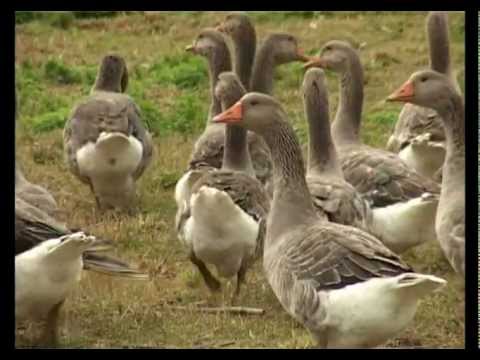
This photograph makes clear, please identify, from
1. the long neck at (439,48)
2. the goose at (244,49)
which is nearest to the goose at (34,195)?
the goose at (244,49)

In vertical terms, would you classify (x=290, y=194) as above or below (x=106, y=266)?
above

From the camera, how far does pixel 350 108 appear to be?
29.2 ft

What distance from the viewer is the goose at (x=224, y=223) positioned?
22.7 ft

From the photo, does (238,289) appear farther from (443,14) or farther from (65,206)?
(443,14)

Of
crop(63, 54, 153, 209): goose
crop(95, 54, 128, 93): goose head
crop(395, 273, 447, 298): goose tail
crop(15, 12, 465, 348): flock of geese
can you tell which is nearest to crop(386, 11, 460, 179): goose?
crop(15, 12, 465, 348): flock of geese

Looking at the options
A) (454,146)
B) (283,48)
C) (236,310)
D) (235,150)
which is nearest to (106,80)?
(283,48)

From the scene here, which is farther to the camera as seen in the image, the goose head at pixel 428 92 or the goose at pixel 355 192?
the goose at pixel 355 192

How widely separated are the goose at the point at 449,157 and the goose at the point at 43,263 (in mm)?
Answer: 1985

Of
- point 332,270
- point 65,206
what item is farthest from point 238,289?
point 65,206

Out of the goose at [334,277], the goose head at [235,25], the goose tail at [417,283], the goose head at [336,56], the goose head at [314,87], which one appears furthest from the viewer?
the goose head at [235,25]

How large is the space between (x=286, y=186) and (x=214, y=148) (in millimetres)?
2105

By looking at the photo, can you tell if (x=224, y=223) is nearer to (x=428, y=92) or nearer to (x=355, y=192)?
(x=355, y=192)

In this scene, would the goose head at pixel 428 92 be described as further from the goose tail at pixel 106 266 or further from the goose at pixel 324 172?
the goose tail at pixel 106 266

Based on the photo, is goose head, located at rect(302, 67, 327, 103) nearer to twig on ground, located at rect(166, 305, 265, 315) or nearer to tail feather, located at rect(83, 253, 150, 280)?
twig on ground, located at rect(166, 305, 265, 315)
